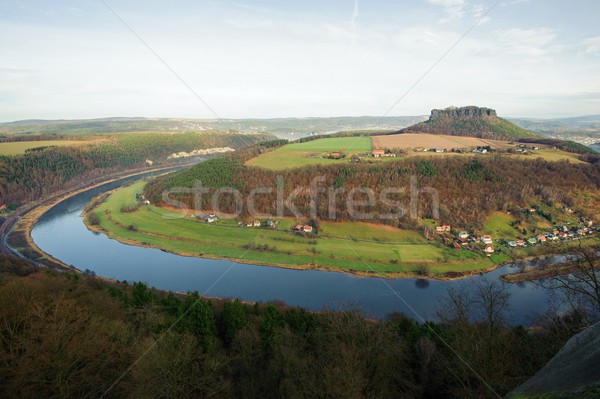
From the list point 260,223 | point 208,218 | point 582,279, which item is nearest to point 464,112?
point 260,223

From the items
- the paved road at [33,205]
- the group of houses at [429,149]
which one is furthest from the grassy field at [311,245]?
the group of houses at [429,149]

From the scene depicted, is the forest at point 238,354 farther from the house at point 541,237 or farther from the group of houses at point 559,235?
the house at point 541,237

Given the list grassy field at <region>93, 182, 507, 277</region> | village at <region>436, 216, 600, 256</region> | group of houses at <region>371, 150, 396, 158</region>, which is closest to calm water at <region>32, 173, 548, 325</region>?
grassy field at <region>93, 182, 507, 277</region>

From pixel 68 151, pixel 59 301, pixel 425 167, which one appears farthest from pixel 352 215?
pixel 68 151

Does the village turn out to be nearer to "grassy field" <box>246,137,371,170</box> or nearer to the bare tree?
"grassy field" <box>246,137,371,170</box>

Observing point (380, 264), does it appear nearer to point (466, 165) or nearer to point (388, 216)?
point (388, 216)

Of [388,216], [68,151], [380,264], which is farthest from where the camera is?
[68,151]

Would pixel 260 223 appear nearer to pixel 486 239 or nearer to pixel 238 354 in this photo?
pixel 486 239
